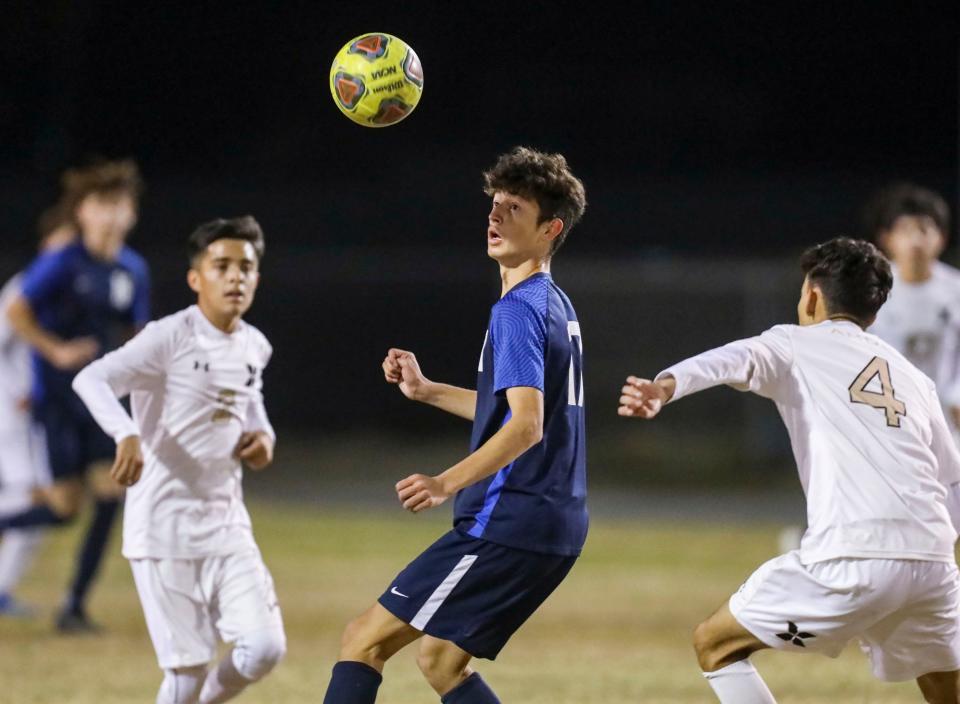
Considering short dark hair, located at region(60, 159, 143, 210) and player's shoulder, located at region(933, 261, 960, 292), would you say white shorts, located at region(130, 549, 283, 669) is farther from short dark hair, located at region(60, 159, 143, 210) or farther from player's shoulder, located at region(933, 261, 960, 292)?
player's shoulder, located at region(933, 261, 960, 292)

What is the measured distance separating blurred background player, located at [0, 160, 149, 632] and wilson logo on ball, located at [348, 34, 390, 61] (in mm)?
3306

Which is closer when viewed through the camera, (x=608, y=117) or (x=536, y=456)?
(x=536, y=456)

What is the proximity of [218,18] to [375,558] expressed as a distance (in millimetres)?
19743

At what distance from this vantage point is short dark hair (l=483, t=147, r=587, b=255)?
16.2 ft

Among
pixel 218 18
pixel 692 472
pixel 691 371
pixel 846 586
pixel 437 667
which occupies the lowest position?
pixel 692 472

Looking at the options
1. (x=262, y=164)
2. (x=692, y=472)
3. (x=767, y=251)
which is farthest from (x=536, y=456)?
(x=262, y=164)

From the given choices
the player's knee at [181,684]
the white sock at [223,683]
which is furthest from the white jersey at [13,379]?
the player's knee at [181,684]

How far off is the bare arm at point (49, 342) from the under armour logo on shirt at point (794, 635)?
5052 mm

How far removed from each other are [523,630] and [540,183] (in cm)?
446

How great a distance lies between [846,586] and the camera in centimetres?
457

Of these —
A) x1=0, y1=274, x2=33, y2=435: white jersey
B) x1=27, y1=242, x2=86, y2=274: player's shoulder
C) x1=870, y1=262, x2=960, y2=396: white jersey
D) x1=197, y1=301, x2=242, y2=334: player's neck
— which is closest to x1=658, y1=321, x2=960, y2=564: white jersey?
x1=197, y1=301, x2=242, y2=334: player's neck

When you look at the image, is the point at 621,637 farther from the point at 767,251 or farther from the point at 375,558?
the point at 767,251

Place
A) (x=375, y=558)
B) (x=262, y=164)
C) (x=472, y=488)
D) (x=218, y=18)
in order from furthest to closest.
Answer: (x=218, y=18) → (x=262, y=164) → (x=375, y=558) → (x=472, y=488)

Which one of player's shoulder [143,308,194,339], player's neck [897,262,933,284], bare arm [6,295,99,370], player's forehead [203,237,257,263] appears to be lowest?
bare arm [6,295,99,370]
